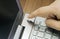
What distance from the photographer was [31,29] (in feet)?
1.75

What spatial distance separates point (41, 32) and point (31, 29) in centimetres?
4

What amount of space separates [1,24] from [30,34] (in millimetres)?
130

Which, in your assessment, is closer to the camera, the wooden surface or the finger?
the finger

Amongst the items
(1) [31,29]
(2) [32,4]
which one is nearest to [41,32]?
(1) [31,29]

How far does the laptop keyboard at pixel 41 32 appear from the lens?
521 millimetres

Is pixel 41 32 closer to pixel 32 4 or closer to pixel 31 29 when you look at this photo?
pixel 31 29

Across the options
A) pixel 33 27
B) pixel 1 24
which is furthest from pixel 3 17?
pixel 33 27

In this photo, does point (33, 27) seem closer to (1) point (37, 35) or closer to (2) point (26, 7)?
(1) point (37, 35)

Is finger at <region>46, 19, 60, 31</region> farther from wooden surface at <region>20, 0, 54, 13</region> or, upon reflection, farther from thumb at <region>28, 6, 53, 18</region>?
wooden surface at <region>20, 0, 54, 13</region>

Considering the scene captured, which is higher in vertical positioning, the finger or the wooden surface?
the wooden surface

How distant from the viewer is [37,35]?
1.72ft

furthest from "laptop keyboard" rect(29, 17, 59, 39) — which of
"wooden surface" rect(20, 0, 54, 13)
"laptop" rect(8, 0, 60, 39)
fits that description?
"wooden surface" rect(20, 0, 54, 13)

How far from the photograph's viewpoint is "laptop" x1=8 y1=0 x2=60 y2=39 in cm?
52

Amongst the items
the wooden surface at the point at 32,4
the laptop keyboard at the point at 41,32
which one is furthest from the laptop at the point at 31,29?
the wooden surface at the point at 32,4
